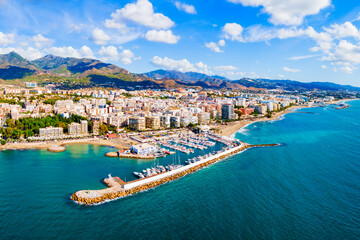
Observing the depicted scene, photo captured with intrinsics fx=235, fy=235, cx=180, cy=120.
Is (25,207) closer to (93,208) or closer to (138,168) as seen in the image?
(93,208)

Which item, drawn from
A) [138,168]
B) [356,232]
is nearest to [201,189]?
[138,168]

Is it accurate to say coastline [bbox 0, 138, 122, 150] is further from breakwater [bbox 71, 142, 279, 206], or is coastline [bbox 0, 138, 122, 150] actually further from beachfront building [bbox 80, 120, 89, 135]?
breakwater [bbox 71, 142, 279, 206]

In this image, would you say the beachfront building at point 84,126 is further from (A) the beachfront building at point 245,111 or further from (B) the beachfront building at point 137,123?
(A) the beachfront building at point 245,111

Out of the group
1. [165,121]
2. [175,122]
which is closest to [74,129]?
[165,121]

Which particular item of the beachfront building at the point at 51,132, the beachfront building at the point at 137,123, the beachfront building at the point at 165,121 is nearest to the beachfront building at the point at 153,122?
the beachfront building at the point at 165,121

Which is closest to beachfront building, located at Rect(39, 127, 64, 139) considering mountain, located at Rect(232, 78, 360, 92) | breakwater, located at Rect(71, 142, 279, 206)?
breakwater, located at Rect(71, 142, 279, 206)
